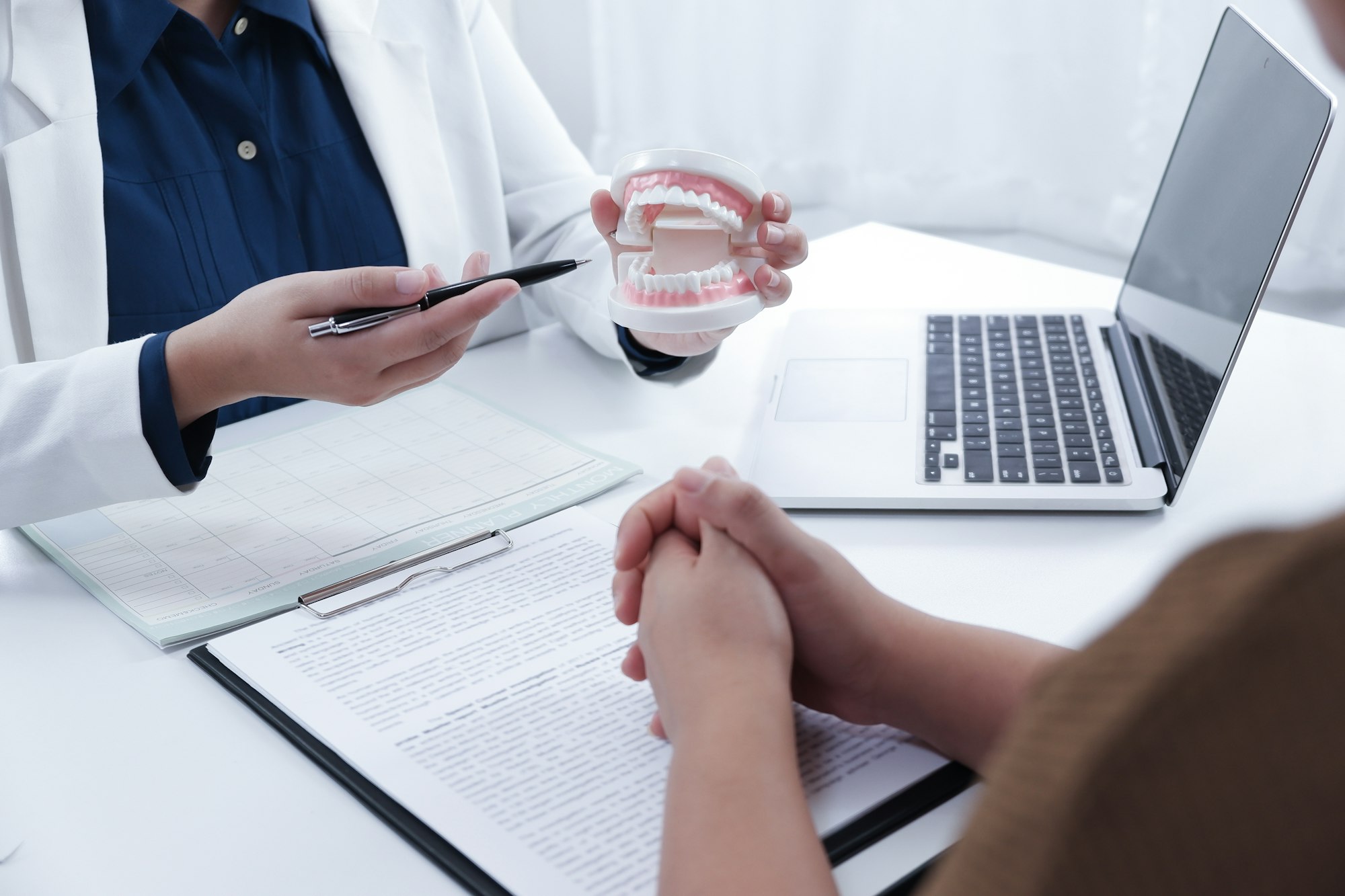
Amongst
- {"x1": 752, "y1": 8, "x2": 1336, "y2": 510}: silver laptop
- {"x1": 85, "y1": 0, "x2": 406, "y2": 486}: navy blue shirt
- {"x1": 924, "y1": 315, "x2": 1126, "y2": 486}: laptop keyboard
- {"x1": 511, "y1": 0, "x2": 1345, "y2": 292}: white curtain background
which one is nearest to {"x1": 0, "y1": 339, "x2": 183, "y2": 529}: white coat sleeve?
{"x1": 85, "y1": 0, "x2": 406, "y2": 486}: navy blue shirt

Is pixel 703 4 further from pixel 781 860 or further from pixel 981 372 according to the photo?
pixel 781 860

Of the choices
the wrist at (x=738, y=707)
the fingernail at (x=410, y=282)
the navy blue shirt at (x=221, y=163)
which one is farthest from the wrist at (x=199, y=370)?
the wrist at (x=738, y=707)

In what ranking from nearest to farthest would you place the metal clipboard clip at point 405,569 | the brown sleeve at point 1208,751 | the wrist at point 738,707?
1. the brown sleeve at point 1208,751
2. the wrist at point 738,707
3. the metal clipboard clip at point 405,569

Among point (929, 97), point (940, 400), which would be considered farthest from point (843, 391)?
point (929, 97)

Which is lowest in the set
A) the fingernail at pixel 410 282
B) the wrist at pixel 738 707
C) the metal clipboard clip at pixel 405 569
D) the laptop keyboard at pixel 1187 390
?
the metal clipboard clip at pixel 405 569

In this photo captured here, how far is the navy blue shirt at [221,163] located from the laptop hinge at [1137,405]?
32.2 inches

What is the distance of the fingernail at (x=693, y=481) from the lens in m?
0.62

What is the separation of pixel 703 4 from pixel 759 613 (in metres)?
2.64

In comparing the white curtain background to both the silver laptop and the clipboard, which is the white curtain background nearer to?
the silver laptop

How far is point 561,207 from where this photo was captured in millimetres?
1405

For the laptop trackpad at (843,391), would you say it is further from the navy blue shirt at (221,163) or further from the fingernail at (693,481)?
the navy blue shirt at (221,163)

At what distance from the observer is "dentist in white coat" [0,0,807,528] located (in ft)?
2.90

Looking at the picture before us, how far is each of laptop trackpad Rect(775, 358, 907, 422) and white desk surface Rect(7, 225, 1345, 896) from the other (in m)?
0.05

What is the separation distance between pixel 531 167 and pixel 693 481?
935 mm
